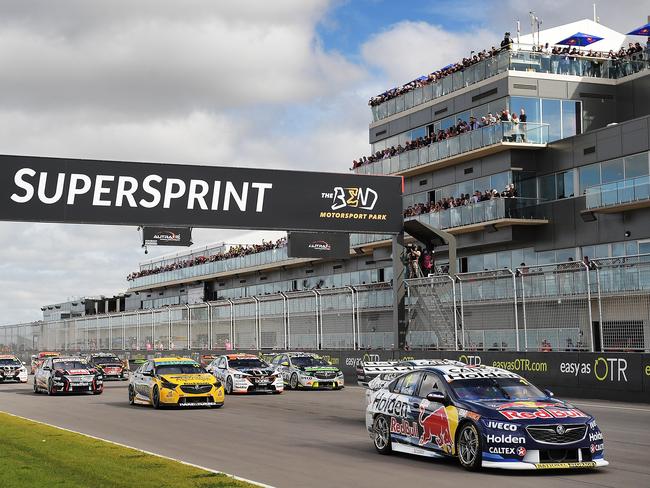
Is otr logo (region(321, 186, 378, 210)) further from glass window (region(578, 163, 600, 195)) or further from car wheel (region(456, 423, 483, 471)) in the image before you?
car wheel (region(456, 423, 483, 471))

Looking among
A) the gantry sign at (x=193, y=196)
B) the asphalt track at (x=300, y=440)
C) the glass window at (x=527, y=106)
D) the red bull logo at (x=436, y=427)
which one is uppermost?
the glass window at (x=527, y=106)

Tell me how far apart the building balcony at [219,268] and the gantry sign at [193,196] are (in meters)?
24.8

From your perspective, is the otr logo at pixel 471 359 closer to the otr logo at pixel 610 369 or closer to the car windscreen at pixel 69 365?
the otr logo at pixel 610 369

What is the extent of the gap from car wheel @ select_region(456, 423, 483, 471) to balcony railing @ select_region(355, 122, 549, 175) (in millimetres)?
36455

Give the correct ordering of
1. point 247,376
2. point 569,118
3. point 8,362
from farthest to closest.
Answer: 1. point 569,118
2. point 8,362
3. point 247,376

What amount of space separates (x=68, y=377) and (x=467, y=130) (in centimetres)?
2589

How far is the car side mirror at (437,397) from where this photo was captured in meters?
13.2

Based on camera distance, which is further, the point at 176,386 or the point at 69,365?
the point at 69,365

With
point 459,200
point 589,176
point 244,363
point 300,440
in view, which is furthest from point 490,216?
point 300,440

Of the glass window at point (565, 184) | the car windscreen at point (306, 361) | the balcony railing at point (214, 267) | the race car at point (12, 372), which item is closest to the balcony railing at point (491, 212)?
the glass window at point (565, 184)

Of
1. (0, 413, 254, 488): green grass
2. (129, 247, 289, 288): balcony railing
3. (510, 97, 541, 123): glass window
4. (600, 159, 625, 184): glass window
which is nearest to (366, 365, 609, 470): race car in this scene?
(0, 413, 254, 488): green grass

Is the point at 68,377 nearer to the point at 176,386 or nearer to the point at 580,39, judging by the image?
the point at 176,386

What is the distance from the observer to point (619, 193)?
4141cm

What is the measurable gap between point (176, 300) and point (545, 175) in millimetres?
53196
